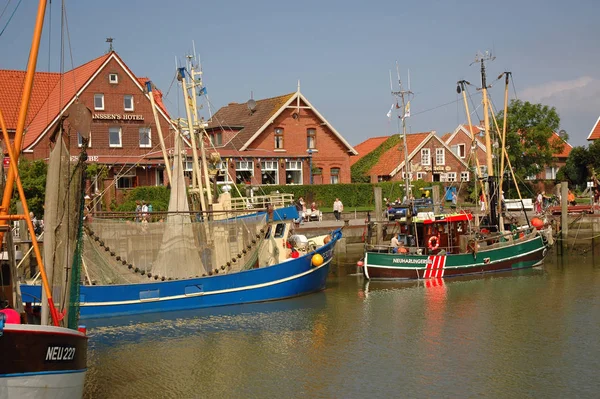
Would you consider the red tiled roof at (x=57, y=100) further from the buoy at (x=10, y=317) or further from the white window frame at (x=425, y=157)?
the buoy at (x=10, y=317)

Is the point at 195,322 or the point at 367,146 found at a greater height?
the point at 367,146

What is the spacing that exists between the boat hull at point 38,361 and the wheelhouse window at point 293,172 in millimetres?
43798

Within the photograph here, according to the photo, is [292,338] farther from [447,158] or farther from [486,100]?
[447,158]

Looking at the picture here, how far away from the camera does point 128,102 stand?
52250mm

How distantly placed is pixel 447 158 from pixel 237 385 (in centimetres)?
5298

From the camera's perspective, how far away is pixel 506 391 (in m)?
17.9

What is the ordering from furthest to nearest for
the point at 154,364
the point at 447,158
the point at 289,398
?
the point at 447,158 → the point at 154,364 → the point at 289,398

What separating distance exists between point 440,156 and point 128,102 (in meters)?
28.5

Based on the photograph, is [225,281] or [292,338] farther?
[225,281]

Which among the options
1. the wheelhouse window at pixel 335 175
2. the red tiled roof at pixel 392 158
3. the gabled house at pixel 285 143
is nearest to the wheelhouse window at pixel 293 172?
the gabled house at pixel 285 143

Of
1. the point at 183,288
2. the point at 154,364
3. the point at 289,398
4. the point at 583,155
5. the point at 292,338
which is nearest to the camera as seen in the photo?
the point at 289,398

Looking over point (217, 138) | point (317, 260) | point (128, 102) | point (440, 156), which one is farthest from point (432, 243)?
point (440, 156)

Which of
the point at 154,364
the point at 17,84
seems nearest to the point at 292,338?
the point at 154,364

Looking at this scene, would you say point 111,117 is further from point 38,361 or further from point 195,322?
point 38,361
